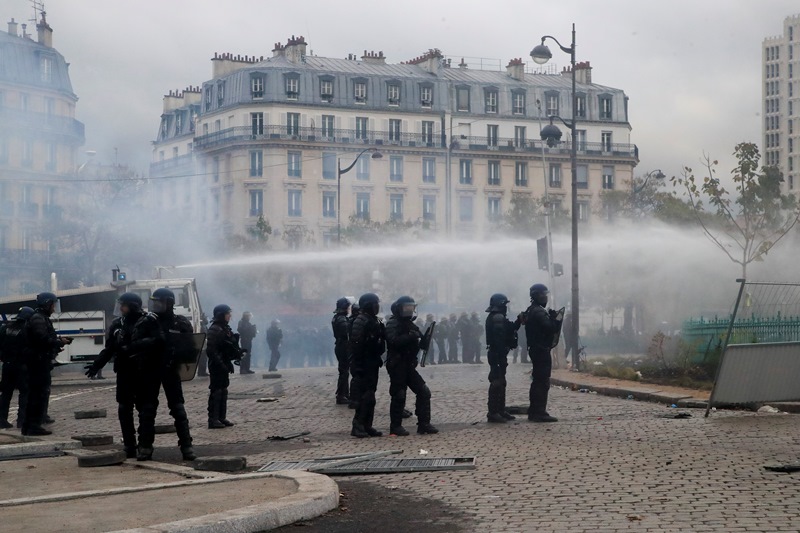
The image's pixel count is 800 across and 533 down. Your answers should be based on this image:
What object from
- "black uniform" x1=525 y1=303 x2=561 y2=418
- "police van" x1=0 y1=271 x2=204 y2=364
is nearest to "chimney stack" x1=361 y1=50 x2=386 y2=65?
"police van" x1=0 y1=271 x2=204 y2=364

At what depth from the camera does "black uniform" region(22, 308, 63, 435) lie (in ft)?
45.1

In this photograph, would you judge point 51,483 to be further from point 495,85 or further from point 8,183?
point 495,85

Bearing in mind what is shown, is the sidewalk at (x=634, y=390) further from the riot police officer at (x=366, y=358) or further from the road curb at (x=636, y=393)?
the riot police officer at (x=366, y=358)

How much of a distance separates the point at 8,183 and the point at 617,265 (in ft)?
81.0

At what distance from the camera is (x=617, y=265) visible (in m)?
47.2

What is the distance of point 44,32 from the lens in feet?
169

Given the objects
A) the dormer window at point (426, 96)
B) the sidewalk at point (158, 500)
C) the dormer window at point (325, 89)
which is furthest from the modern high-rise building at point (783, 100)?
the sidewalk at point (158, 500)

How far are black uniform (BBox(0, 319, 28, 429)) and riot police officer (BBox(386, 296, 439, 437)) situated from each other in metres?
4.60

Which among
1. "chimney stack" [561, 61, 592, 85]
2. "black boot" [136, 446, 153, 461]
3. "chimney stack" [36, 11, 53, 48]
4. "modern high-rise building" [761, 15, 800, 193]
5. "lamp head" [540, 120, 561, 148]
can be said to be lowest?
"black boot" [136, 446, 153, 461]

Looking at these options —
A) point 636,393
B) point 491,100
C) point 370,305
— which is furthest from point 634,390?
point 491,100

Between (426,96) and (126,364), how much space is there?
60866 millimetres

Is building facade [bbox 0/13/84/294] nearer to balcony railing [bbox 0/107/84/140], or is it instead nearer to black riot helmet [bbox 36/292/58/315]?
balcony railing [bbox 0/107/84/140]

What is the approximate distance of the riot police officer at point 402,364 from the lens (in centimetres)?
1329

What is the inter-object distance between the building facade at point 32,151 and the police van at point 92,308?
10.5 meters
